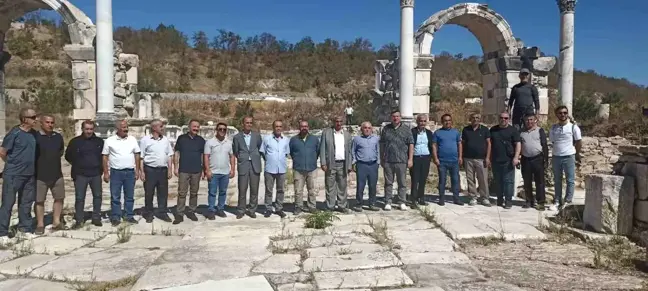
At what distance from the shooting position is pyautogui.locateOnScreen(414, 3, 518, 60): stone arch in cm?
1324

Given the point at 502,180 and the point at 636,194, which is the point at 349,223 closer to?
the point at 502,180

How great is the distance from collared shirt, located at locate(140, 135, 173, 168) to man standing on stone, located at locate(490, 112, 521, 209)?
484cm

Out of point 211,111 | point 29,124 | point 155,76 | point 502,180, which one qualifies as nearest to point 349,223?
point 502,180

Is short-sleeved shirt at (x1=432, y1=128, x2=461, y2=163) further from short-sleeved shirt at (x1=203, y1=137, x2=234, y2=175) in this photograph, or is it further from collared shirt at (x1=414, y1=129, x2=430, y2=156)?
short-sleeved shirt at (x1=203, y1=137, x2=234, y2=175)

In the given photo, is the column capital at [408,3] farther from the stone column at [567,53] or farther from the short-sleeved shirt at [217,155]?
the short-sleeved shirt at [217,155]

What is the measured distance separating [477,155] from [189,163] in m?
4.27

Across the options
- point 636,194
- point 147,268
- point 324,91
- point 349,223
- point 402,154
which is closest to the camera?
point 147,268

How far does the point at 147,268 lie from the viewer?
15.3 ft

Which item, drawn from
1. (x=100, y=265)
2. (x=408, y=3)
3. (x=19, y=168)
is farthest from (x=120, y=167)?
(x=408, y=3)

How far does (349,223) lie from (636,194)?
10.9 feet

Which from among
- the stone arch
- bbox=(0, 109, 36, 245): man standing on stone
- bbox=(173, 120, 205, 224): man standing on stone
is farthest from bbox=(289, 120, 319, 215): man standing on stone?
the stone arch

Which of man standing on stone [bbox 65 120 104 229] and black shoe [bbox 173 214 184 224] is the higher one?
man standing on stone [bbox 65 120 104 229]

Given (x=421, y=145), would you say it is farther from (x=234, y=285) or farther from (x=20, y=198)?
(x=20, y=198)

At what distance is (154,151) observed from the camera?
22.5ft
